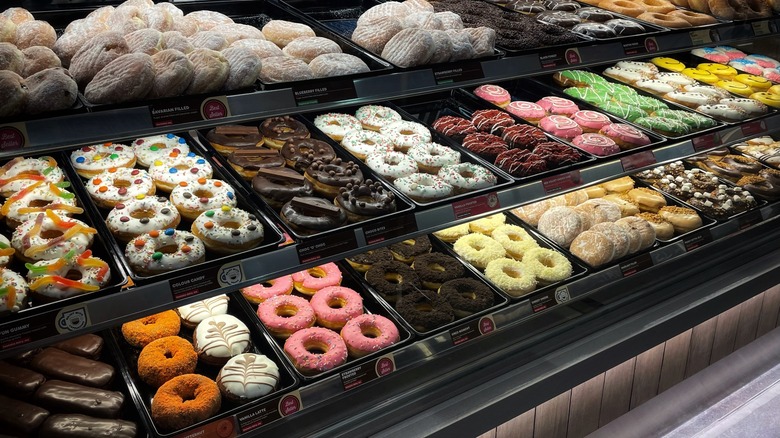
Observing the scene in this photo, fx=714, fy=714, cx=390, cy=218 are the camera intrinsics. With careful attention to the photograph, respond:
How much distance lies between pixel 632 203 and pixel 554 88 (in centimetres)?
67

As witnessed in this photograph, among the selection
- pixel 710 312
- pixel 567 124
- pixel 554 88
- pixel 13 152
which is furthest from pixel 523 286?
pixel 13 152

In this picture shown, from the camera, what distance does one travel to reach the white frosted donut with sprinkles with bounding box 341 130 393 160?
272 centimetres

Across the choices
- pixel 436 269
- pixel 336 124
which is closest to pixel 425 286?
pixel 436 269

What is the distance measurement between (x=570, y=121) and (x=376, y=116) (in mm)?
834

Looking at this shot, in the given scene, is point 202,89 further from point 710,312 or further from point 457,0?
point 710,312

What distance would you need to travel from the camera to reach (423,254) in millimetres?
2896

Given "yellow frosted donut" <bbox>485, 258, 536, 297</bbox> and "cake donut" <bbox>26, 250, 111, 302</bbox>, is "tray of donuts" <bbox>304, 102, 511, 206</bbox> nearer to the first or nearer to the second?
"yellow frosted donut" <bbox>485, 258, 536, 297</bbox>

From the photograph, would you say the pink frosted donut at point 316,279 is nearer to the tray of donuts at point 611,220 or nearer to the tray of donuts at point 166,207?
the tray of donuts at point 166,207

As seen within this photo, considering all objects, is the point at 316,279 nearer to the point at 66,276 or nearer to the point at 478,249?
the point at 478,249

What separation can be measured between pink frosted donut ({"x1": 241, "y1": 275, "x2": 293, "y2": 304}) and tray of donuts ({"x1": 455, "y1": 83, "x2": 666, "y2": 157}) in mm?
1215

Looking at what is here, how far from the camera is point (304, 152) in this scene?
262 cm

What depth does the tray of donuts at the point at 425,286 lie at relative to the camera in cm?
252

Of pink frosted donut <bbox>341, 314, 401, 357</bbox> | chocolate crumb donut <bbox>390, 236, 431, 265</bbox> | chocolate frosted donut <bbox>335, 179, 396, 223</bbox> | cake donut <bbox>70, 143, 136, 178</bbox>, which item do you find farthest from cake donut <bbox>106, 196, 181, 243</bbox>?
chocolate crumb donut <bbox>390, 236, 431, 265</bbox>

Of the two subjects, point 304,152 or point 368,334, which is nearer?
point 368,334
